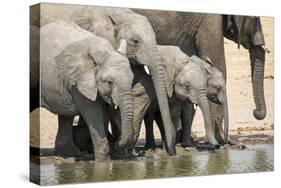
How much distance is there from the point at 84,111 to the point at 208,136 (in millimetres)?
1889

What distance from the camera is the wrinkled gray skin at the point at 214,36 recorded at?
10359mm

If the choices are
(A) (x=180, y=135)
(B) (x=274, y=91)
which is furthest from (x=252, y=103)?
(A) (x=180, y=135)

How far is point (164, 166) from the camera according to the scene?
33.0ft

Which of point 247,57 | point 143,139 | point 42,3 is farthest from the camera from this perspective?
point 247,57

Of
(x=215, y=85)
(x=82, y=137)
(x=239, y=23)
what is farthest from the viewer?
(x=239, y=23)

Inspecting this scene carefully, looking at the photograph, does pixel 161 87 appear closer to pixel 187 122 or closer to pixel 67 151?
pixel 187 122

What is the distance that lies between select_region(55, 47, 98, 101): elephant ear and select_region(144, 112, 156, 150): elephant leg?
3.35 feet

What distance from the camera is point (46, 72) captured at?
930 cm

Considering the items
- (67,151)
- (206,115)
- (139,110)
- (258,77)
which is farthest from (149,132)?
(258,77)

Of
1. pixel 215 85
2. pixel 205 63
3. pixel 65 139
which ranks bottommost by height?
pixel 65 139

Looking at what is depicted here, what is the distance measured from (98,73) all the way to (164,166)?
61.7 inches

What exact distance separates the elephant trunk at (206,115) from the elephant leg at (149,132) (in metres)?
0.68

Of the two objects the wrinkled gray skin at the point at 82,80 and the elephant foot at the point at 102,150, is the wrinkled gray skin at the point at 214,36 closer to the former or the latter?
the wrinkled gray skin at the point at 82,80

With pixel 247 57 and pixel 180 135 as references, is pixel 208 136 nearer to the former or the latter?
pixel 180 135
